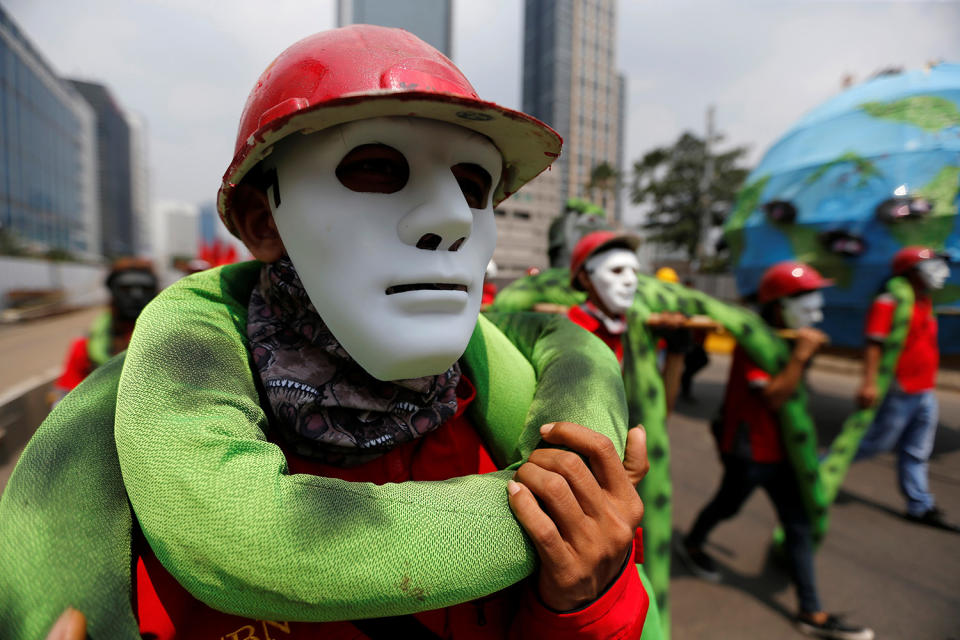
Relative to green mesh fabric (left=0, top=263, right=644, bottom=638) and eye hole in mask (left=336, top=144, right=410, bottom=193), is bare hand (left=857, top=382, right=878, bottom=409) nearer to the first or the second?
green mesh fabric (left=0, top=263, right=644, bottom=638)

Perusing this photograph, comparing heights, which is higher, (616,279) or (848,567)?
(616,279)

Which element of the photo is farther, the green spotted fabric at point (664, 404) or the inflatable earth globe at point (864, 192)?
the inflatable earth globe at point (864, 192)

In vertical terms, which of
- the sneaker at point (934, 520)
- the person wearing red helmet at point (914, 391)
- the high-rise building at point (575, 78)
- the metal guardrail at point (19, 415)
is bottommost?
the sneaker at point (934, 520)

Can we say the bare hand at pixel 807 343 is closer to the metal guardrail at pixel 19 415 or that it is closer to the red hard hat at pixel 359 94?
the red hard hat at pixel 359 94

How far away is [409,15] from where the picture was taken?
2807 millimetres

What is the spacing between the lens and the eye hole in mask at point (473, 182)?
809 millimetres

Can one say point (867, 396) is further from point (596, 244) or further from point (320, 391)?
point (320, 391)

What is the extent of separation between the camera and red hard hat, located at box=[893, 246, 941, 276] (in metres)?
3.17

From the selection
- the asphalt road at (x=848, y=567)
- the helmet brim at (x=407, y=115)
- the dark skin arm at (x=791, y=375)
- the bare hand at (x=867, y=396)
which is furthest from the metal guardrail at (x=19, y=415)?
the bare hand at (x=867, y=396)

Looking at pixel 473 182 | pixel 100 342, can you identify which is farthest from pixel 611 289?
pixel 100 342

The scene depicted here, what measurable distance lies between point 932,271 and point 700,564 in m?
2.39

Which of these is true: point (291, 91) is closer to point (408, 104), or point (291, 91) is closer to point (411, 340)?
point (408, 104)

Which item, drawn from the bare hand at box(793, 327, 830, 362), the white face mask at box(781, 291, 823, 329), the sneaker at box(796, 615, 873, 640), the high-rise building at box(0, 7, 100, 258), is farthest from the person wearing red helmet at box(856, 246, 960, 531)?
the high-rise building at box(0, 7, 100, 258)

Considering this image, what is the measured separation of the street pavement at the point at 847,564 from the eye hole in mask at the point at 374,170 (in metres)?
2.50
